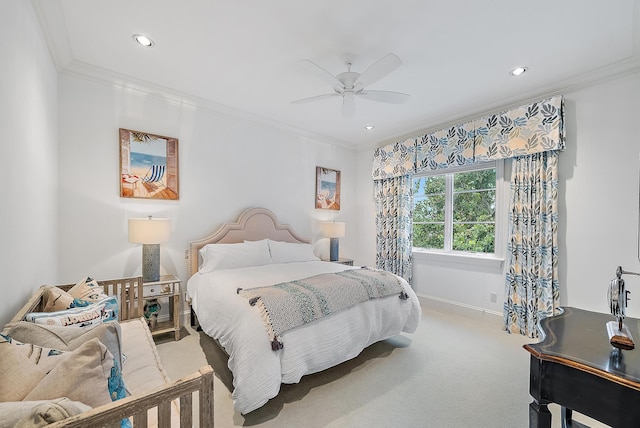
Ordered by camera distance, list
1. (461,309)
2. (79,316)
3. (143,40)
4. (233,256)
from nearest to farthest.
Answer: (79,316) < (143,40) < (233,256) < (461,309)

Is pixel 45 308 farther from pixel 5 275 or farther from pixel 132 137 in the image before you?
pixel 132 137

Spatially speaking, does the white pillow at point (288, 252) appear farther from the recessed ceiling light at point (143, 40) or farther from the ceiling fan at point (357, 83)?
the recessed ceiling light at point (143, 40)

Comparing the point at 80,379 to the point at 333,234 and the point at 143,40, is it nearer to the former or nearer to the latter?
the point at 143,40

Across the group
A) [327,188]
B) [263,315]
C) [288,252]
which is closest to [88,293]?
[263,315]

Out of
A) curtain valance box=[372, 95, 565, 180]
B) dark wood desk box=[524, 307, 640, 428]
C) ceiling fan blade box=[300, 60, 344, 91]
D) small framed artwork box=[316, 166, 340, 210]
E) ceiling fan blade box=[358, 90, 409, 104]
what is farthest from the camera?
small framed artwork box=[316, 166, 340, 210]

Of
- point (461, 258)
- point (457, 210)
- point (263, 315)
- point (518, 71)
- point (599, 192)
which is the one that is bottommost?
point (263, 315)

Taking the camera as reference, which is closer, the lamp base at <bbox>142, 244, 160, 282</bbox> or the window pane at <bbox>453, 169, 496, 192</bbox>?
the lamp base at <bbox>142, 244, 160, 282</bbox>

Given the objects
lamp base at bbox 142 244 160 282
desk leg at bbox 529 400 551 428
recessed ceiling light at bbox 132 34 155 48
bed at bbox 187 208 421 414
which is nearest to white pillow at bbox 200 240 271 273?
bed at bbox 187 208 421 414

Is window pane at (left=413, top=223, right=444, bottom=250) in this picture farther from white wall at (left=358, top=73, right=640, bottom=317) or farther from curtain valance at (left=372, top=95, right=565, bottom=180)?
white wall at (left=358, top=73, right=640, bottom=317)

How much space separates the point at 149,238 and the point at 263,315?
159 cm

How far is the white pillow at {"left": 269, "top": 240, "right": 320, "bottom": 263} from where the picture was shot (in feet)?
12.4

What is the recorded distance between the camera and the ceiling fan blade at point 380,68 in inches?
81.1

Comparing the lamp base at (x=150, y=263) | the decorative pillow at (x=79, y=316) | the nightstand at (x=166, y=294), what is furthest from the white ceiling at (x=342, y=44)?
the nightstand at (x=166, y=294)

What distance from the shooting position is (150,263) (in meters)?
2.90
